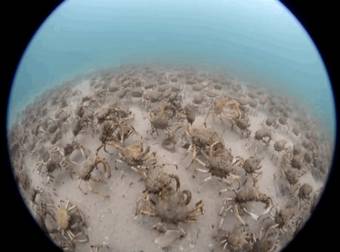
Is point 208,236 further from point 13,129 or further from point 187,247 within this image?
point 13,129

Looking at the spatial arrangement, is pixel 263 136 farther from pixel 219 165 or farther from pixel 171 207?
pixel 171 207

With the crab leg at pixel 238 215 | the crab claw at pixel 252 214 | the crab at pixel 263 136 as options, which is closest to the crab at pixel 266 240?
the crab claw at pixel 252 214

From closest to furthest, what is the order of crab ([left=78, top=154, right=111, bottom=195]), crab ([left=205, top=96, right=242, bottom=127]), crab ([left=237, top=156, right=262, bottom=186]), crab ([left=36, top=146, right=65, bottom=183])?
crab ([left=78, top=154, right=111, bottom=195]), crab ([left=237, top=156, right=262, bottom=186]), crab ([left=36, top=146, right=65, bottom=183]), crab ([left=205, top=96, right=242, bottom=127])

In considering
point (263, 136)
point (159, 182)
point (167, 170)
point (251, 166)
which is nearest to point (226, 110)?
point (263, 136)

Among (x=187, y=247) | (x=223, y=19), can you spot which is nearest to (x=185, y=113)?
(x=187, y=247)

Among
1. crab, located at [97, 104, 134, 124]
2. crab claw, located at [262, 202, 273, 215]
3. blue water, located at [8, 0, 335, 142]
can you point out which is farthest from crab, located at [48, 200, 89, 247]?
blue water, located at [8, 0, 335, 142]

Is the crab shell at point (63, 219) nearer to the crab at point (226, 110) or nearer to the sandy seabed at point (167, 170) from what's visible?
the sandy seabed at point (167, 170)

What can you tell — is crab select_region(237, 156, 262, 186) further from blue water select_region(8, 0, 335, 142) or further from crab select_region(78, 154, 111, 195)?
crab select_region(78, 154, 111, 195)
